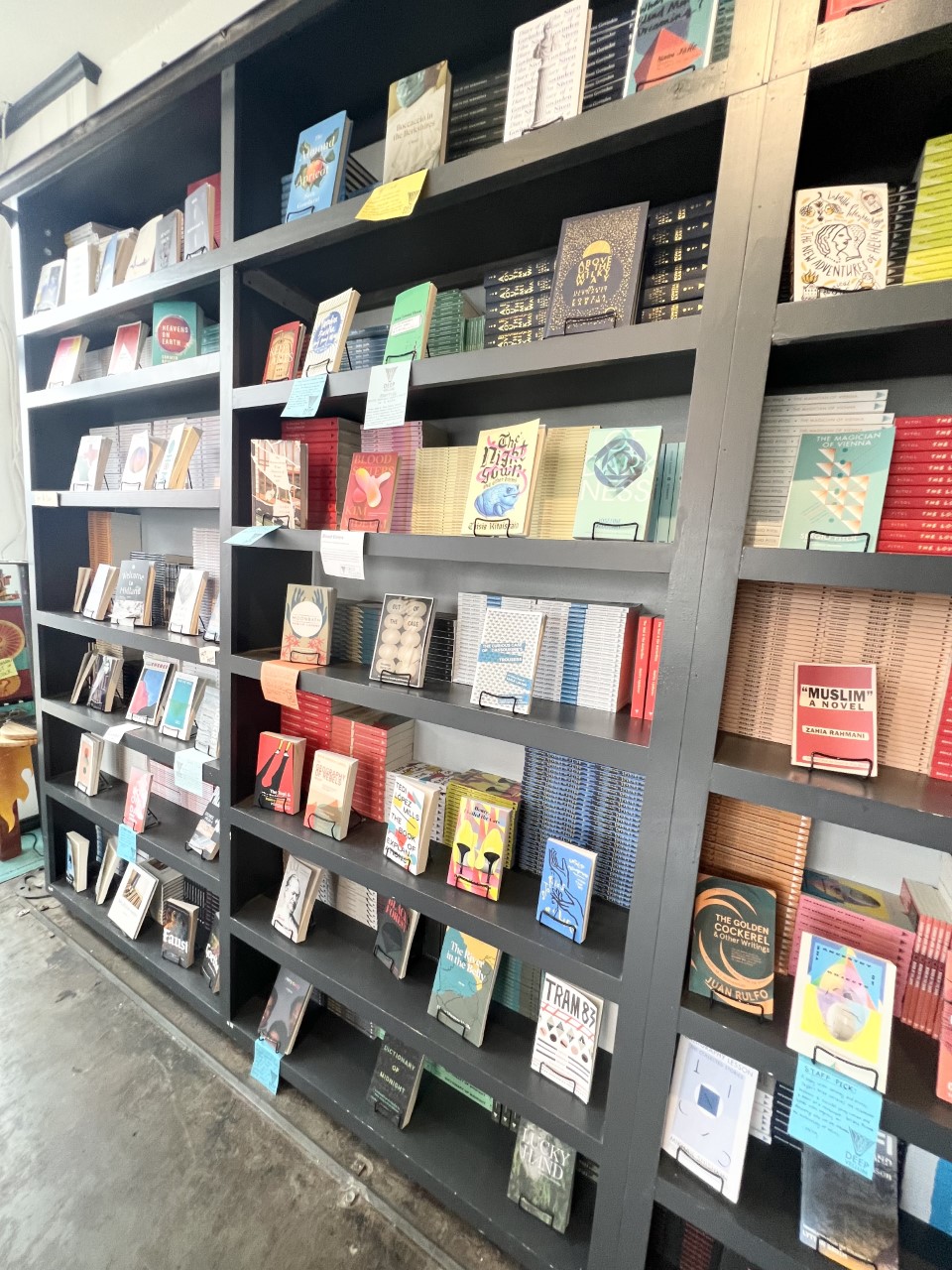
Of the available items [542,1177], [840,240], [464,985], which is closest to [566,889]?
[464,985]

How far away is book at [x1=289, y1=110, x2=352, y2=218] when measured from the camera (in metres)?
1.21

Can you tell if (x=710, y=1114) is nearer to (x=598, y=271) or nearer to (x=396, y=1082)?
(x=396, y=1082)

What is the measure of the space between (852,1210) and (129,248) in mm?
3072

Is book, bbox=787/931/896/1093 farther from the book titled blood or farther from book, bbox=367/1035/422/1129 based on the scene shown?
book, bbox=367/1035/422/1129

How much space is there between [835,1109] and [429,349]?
1637 millimetres

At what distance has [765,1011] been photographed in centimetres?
86

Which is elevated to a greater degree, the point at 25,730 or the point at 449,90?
the point at 449,90

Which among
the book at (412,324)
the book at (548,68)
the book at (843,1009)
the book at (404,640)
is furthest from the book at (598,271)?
the book at (843,1009)

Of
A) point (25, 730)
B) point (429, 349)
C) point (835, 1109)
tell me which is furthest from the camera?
point (25, 730)

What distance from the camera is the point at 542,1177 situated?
47.4 inches

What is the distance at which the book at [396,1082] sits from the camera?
4.46 ft

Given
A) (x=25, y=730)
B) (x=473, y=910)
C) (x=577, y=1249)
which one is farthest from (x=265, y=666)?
(x=25, y=730)

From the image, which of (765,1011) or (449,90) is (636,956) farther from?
(449,90)

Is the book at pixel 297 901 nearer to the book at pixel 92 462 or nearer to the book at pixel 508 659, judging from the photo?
the book at pixel 508 659
